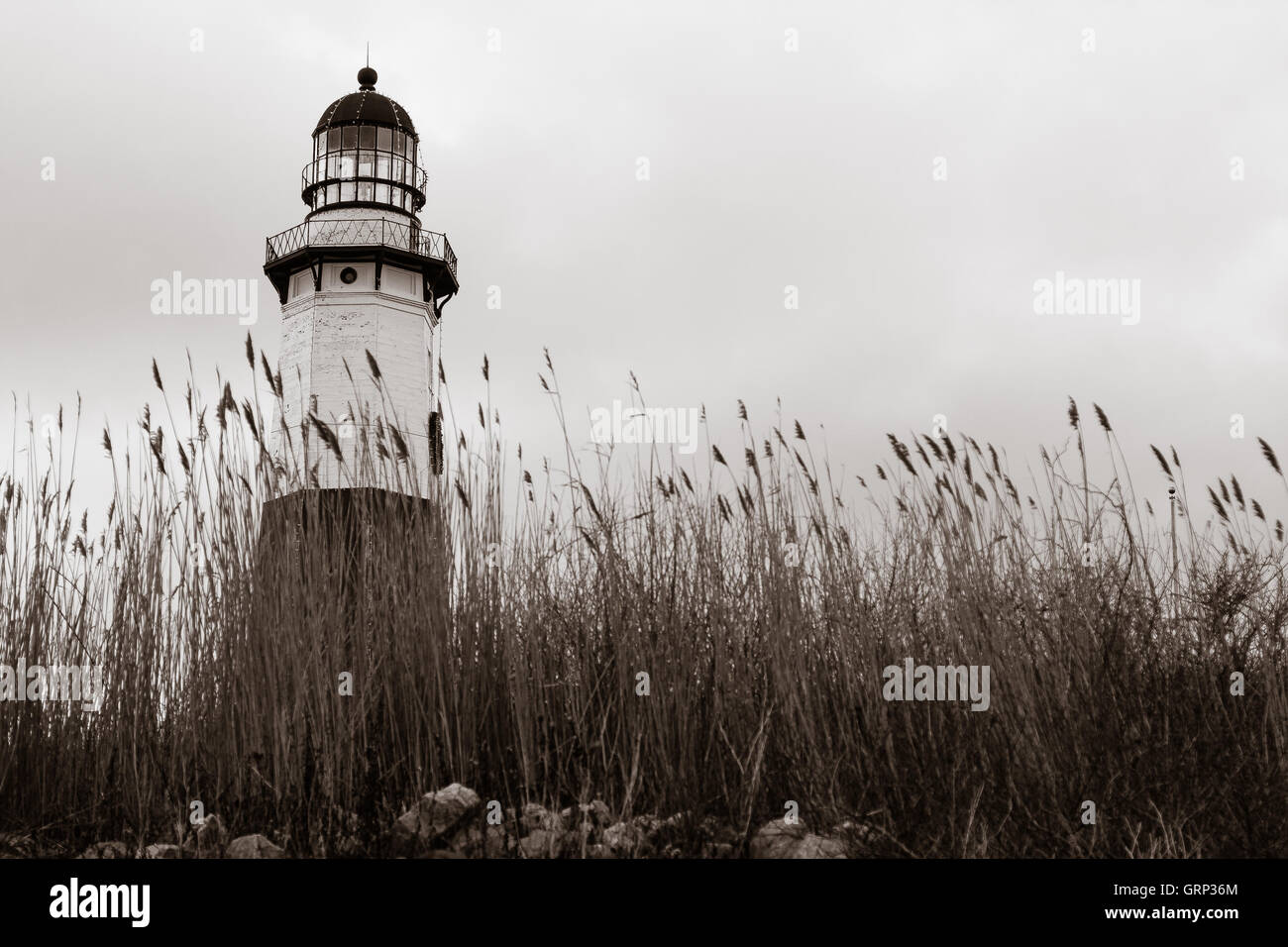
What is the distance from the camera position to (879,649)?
11.1 feet

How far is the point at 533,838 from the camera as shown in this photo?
2930 mm

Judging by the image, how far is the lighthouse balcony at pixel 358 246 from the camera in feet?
57.8

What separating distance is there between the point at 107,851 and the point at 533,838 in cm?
112

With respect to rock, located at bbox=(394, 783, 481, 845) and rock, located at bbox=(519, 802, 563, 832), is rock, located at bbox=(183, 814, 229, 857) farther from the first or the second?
rock, located at bbox=(519, 802, 563, 832)

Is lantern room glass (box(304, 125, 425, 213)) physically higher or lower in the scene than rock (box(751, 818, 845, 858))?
higher

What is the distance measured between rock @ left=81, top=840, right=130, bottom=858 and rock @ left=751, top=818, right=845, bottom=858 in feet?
5.31

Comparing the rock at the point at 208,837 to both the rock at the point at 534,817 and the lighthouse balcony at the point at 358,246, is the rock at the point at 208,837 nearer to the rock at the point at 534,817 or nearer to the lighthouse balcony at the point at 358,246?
the rock at the point at 534,817

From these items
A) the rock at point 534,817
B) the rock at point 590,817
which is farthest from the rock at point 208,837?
the rock at point 590,817

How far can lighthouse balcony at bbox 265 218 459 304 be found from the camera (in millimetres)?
17625

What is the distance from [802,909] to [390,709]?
1288 mm

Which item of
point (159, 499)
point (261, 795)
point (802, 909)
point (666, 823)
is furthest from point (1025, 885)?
point (159, 499)

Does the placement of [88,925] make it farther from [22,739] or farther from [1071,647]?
[1071,647]

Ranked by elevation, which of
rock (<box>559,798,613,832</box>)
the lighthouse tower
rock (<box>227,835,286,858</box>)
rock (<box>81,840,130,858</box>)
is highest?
the lighthouse tower

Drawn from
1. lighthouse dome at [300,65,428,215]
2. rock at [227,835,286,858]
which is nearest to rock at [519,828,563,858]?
rock at [227,835,286,858]
